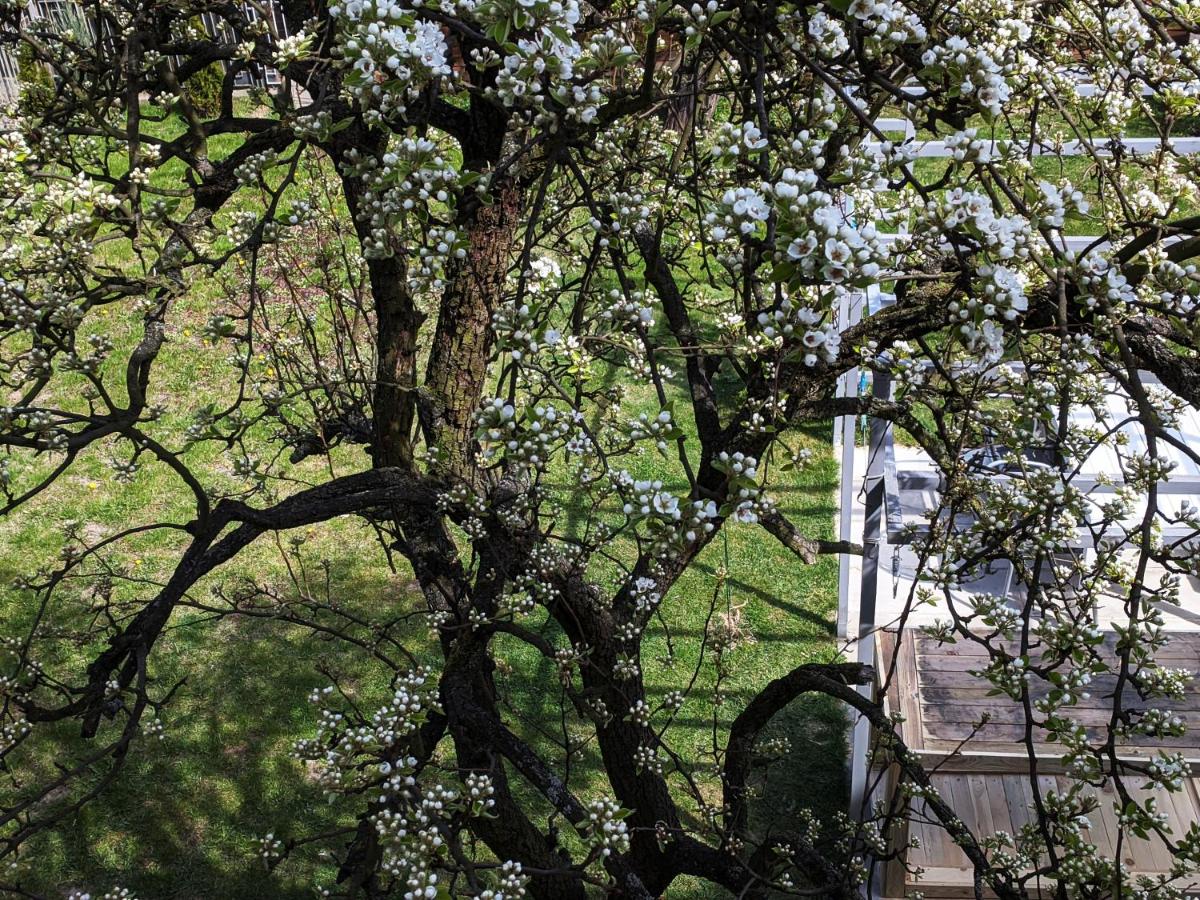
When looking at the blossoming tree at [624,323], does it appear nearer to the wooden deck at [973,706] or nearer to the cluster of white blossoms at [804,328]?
the cluster of white blossoms at [804,328]

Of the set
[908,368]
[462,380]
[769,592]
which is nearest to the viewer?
[908,368]

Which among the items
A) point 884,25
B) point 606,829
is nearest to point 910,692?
point 606,829

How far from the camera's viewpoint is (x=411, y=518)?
3.47 m

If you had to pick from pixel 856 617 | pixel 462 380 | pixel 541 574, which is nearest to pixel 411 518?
pixel 462 380

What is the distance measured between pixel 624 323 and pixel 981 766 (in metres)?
2.58

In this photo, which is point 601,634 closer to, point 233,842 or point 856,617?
point 233,842

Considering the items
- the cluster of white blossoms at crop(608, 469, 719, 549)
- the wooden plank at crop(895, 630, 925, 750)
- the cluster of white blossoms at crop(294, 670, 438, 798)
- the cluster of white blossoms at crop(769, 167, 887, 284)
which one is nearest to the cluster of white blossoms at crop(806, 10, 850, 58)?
the cluster of white blossoms at crop(769, 167, 887, 284)

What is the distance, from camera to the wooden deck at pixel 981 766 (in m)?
4.10

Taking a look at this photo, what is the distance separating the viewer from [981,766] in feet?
13.5

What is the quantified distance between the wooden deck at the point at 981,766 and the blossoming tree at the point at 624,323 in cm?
19

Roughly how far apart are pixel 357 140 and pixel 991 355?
201 cm

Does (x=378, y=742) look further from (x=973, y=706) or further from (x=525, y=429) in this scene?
(x=973, y=706)

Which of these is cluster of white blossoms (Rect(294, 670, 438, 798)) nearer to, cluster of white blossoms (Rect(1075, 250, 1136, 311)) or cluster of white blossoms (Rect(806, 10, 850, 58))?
cluster of white blossoms (Rect(1075, 250, 1136, 311))

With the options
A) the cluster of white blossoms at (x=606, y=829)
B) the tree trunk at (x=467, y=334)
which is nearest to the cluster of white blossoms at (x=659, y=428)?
the cluster of white blossoms at (x=606, y=829)
